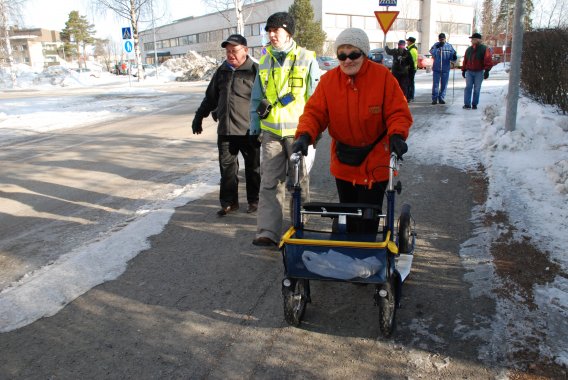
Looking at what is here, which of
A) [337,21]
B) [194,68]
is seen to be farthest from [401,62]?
[337,21]

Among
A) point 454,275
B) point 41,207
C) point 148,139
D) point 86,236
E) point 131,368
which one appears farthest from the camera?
point 148,139

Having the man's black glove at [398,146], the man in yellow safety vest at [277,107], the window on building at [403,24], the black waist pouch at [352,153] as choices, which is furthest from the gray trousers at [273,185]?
the window on building at [403,24]

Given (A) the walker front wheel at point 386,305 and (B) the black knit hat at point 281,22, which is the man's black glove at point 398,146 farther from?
(B) the black knit hat at point 281,22

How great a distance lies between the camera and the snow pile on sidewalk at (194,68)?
41.4m

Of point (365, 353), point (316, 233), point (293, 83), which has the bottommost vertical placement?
point (365, 353)

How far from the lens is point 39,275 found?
13.8 feet

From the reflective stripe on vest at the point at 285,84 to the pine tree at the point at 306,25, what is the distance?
48359 mm

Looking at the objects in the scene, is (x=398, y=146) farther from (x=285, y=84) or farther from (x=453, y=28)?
(x=453, y=28)

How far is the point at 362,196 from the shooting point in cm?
372

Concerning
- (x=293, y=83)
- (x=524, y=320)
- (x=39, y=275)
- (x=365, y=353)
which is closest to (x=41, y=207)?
(x=39, y=275)

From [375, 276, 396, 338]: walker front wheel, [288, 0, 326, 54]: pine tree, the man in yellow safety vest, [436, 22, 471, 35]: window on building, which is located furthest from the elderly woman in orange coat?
[436, 22, 471, 35]: window on building

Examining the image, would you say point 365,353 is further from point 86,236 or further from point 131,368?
point 86,236

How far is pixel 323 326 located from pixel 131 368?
50.5 inches

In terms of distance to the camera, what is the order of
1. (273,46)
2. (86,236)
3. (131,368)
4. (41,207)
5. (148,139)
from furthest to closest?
(148,139) → (41,207) → (86,236) → (273,46) → (131,368)
